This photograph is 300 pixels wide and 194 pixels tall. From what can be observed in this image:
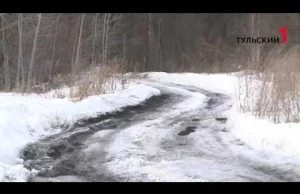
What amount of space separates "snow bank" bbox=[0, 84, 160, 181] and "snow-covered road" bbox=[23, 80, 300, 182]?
0.24 meters

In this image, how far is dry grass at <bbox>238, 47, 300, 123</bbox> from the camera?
854 cm

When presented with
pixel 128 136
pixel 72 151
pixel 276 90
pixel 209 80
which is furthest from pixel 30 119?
pixel 209 80

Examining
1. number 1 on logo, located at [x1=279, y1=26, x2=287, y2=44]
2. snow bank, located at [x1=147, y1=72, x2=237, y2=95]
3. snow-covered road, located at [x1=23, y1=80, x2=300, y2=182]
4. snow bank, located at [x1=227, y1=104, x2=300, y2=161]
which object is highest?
number 1 on logo, located at [x1=279, y1=26, x2=287, y2=44]

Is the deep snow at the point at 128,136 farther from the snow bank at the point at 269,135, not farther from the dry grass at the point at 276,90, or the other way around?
the dry grass at the point at 276,90

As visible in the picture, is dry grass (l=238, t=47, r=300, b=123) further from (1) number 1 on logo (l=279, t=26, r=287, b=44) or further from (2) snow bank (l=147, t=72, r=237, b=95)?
(1) number 1 on logo (l=279, t=26, r=287, b=44)

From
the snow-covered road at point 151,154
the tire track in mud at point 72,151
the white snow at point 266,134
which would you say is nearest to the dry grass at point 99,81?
the tire track in mud at point 72,151

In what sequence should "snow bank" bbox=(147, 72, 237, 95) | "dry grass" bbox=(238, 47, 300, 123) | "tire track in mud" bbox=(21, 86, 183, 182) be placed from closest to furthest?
"tire track in mud" bbox=(21, 86, 183, 182) → "dry grass" bbox=(238, 47, 300, 123) → "snow bank" bbox=(147, 72, 237, 95)

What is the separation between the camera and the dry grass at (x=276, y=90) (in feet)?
28.0

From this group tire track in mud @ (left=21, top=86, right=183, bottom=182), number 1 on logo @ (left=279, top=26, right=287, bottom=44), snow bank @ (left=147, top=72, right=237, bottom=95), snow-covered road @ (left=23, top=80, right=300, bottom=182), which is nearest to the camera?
snow-covered road @ (left=23, top=80, right=300, bottom=182)

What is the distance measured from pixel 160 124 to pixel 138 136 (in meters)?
1.45

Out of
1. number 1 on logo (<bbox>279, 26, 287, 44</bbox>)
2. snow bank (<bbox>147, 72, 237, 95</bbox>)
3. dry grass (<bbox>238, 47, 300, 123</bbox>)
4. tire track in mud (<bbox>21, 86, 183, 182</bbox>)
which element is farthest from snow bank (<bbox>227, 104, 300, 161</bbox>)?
number 1 on logo (<bbox>279, 26, 287, 44</bbox>)

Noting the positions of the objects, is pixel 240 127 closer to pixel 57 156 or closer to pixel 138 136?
pixel 138 136

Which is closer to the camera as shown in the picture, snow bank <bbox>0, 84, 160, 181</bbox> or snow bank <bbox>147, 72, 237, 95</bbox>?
snow bank <bbox>0, 84, 160, 181</bbox>
